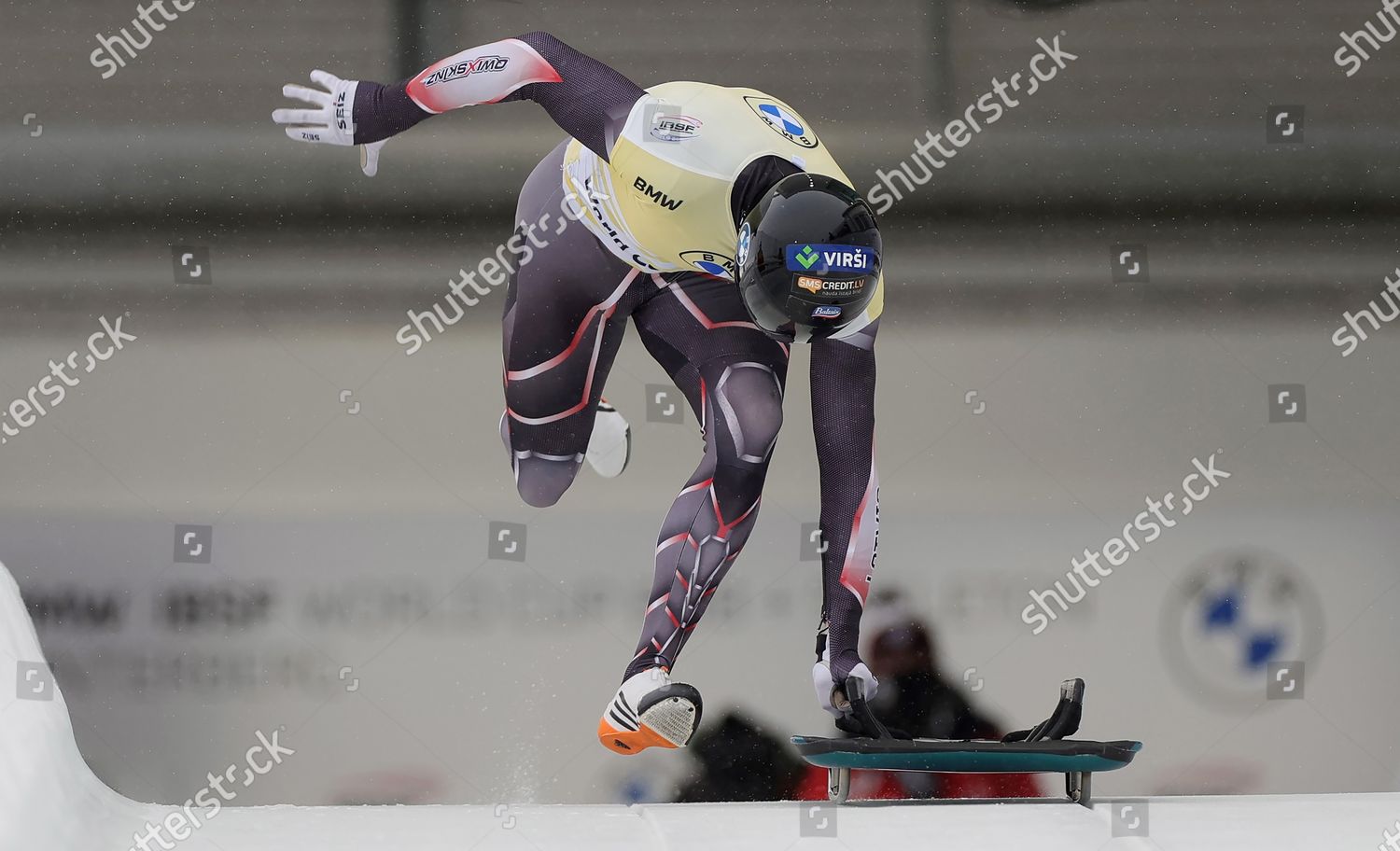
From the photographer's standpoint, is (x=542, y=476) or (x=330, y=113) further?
(x=542, y=476)

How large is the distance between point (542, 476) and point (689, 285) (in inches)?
32.3

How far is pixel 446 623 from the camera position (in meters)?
4.47

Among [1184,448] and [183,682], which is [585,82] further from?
[1184,448]

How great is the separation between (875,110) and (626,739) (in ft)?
9.83
